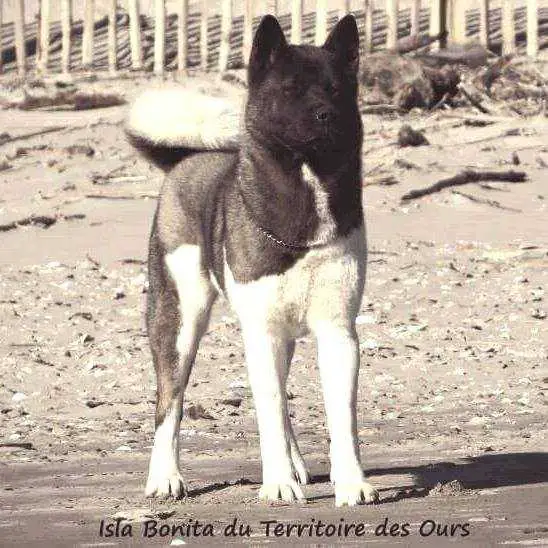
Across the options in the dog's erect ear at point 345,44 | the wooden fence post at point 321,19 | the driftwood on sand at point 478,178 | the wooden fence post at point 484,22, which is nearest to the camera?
the dog's erect ear at point 345,44

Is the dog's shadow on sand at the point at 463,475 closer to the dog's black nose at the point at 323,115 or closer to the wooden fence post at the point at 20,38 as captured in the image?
the dog's black nose at the point at 323,115

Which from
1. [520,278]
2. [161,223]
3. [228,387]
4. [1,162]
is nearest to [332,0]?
[1,162]

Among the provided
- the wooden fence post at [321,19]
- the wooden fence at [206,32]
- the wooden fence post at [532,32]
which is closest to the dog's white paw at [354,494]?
the wooden fence at [206,32]

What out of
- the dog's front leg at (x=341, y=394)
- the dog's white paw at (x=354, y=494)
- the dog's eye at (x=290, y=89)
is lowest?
the dog's white paw at (x=354, y=494)

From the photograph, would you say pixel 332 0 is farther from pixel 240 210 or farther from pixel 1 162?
pixel 240 210

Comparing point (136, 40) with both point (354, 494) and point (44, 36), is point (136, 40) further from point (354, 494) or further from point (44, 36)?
point (354, 494)

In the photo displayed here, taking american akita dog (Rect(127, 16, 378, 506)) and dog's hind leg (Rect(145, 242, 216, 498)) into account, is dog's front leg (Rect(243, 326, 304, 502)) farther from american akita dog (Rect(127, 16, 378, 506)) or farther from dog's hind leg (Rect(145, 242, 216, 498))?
dog's hind leg (Rect(145, 242, 216, 498))

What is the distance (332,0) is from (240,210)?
3026 cm

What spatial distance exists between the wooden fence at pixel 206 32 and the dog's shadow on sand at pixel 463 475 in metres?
15.8

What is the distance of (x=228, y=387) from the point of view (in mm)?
9688

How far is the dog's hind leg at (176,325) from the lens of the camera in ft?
22.6

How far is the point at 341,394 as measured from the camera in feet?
20.5

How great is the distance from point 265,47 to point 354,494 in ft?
5.61

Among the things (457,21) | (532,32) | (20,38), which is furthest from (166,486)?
(20,38)
